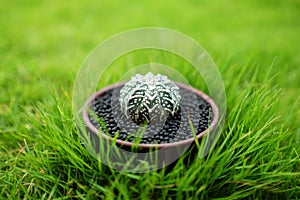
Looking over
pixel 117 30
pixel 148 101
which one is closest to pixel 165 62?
pixel 148 101

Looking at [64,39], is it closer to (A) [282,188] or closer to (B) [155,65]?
(B) [155,65]

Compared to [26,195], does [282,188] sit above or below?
above

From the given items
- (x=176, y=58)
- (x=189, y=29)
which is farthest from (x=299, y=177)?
(x=189, y=29)

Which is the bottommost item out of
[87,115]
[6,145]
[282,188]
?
[6,145]

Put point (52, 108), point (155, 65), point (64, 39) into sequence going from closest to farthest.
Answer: point (52, 108) < point (155, 65) < point (64, 39)

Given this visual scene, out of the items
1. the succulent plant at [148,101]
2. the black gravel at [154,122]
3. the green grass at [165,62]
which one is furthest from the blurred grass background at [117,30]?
the succulent plant at [148,101]

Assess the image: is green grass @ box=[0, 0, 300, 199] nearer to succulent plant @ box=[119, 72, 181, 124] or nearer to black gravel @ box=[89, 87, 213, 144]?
black gravel @ box=[89, 87, 213, 144]

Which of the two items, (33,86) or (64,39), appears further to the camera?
(64,39)

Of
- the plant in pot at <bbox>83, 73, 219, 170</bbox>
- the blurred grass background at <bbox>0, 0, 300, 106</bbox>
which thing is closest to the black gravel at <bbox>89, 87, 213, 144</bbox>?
the plant in pot at <bbox>83, 73, 219, 170</bbox>
